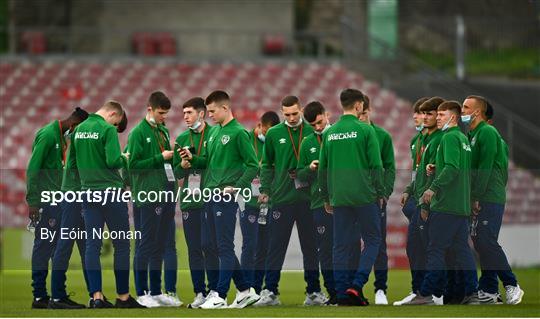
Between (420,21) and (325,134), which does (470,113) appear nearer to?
(325,134)

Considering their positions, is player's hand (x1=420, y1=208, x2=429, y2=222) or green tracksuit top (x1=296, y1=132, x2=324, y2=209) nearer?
player's hand (x1=420, y1=208, x2=429, y2=222)

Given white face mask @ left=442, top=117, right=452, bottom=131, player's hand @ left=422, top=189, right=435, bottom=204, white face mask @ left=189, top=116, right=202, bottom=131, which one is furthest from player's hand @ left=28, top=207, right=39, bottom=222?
white face mask @ left=442, top=117, right=452, bottom=131

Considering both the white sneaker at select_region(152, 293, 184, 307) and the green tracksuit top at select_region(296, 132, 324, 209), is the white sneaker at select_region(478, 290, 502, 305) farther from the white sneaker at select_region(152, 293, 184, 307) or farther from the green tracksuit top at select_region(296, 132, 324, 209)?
the white sneaker at select_region(152, 293, 184, 307)

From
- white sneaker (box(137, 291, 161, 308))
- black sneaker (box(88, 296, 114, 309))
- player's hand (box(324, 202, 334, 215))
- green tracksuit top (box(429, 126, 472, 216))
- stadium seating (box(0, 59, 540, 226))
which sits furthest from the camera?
stadium seating (box(0, 59, 540, 226))

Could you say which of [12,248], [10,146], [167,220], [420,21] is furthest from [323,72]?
[167,220]

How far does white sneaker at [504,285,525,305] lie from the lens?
51.5 feet

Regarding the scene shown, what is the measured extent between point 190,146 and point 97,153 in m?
1.18

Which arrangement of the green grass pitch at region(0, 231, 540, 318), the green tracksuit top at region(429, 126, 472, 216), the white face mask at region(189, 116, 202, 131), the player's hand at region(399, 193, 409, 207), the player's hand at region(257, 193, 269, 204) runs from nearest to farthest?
1. the green grass pitch at region(0, 231, 540, 318)
2. the green tracksuit top at region(429, 126, 472, 216)
3. the player's hand at region(257, 193, 269, 204)
4. the white face mask at region(189, 116, 202, 131)
5. the player's hand at region(399, 193, 409, 207)

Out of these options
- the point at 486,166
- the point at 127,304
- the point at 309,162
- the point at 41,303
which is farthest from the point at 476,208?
the point at 41,303

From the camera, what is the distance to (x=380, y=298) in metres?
15.9

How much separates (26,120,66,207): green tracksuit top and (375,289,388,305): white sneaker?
3.77 m

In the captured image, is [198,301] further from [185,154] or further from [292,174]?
[292,174]

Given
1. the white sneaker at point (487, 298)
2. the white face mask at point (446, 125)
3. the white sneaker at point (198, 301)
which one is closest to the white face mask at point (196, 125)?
the white sneaker at point (198, 301)

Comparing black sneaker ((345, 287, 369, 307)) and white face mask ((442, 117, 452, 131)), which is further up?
white face mask ((442, 117, 452, 131))
